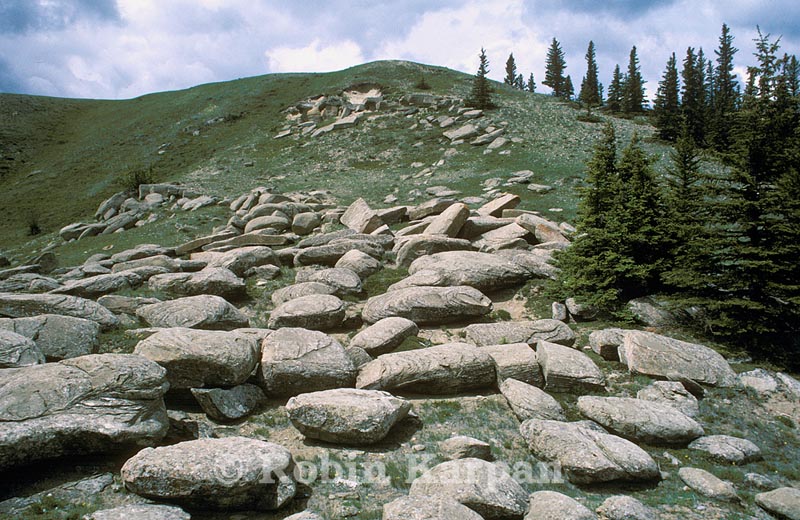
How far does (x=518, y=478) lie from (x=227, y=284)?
43.7ft

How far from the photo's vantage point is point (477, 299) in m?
16.6

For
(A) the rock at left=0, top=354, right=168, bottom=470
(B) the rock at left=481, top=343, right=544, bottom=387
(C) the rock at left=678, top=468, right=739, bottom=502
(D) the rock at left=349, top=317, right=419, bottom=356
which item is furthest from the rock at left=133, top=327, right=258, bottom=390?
(C) the rock at left=678, top=468, right=739, bottom=502

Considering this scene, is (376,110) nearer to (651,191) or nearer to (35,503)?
(651,191)

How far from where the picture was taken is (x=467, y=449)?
993 cm

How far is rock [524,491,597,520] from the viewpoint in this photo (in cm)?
770

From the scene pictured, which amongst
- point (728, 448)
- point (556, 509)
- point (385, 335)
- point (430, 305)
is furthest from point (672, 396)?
point (385, 335)

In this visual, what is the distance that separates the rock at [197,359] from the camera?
11234 mm

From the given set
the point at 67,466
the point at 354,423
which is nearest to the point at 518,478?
the point at 354,423

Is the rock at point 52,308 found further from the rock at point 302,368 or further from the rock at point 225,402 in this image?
the rock at point 302,368

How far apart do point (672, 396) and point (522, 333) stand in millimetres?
4268

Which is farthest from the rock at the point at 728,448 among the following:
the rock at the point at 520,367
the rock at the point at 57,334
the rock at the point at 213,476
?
the rock at the point at 57,334

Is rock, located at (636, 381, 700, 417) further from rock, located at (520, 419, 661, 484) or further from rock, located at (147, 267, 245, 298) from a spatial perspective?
rock, located at (147, 267, 245, 298)

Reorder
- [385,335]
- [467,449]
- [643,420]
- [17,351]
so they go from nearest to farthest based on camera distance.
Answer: [467,449] → [643,420] → [17,351] → [385,335]

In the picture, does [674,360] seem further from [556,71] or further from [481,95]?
[556,71]
